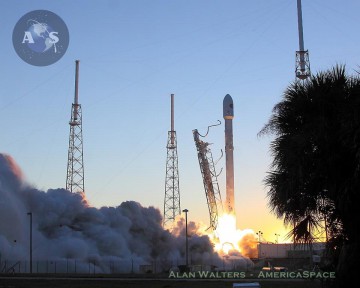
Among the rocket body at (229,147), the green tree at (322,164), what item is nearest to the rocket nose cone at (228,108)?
the rocket body at (229,147)

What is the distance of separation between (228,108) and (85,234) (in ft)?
115

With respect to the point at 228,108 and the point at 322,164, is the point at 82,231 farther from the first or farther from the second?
the point at 322,164

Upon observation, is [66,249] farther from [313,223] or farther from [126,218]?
[313,223]

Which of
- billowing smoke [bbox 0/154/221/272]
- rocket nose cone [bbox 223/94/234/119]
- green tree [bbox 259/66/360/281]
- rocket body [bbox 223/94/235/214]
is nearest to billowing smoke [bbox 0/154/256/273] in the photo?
billowing smoke [bbox 0/154/221/272]

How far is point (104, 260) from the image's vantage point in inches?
3450

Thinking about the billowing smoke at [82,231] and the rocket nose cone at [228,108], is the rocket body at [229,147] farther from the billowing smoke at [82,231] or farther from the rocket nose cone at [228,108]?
the billowing smoke at [82,231]

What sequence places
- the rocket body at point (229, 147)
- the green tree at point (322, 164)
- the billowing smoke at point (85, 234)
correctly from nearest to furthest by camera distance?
the green tree at point (322, 164), the billowing smoke at point (85, 234), the rocket body at point (229, 147)

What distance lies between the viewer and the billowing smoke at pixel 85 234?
84.9 metres

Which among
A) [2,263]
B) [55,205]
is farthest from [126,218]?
[2,263]

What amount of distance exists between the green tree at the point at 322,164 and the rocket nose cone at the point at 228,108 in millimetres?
85028

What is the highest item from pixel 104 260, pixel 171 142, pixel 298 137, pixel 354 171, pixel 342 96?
pixel 171 142

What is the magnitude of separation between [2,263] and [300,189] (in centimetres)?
5909

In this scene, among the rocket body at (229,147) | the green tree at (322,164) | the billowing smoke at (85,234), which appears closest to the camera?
the green tree at (322,164)

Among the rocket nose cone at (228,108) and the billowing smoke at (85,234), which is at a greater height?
the rocket nose cone at (228,108)
